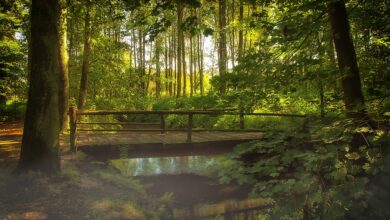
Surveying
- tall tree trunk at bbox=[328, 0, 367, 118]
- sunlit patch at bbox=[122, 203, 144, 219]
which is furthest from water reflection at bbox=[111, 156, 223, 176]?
tall tree trunk at bbox=[328, 0, 367, 118]

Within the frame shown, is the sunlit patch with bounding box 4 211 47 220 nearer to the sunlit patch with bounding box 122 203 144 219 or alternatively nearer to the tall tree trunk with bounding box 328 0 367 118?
the sunlit patch with bounding box 122 203 144 219

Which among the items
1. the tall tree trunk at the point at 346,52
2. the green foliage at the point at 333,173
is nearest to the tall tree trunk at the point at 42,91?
the green foliage at the point at 333,173

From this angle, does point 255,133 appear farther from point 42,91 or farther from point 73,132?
point 42,91

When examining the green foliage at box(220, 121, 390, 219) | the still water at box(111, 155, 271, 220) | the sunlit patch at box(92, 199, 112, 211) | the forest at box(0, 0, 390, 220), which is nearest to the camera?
the green foliage at box(220, 121, 390, 219)

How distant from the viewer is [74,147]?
1057 centimetres

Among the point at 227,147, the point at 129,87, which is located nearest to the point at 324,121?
the point at 227,147

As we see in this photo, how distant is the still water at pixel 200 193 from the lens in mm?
10523

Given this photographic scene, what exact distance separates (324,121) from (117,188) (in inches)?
240

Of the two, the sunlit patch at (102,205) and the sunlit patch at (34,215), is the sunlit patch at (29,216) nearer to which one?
the sunlit patch at (34,215)

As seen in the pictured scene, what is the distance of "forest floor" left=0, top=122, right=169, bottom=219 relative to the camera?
6.93 meters

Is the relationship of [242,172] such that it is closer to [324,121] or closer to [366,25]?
[324,121]

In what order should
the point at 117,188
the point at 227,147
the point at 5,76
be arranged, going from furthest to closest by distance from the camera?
the point at 5,76 → the point at 227,147 → the point at 117,188

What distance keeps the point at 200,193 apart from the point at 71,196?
540 centimetres

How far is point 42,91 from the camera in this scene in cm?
781
